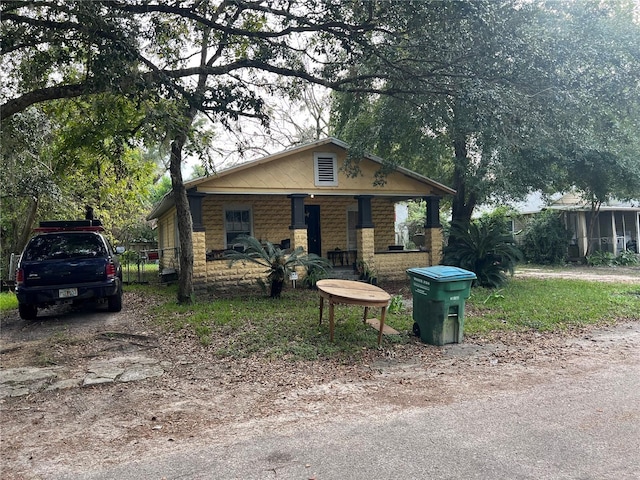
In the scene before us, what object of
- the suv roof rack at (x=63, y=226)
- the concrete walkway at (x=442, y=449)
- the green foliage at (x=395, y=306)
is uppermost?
the suv roof rack at (x=63, y=226)

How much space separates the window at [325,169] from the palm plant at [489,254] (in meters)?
4.36

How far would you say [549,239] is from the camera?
2189cm

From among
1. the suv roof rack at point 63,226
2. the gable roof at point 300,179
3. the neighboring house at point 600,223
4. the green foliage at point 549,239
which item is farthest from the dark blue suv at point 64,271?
the neighboring house at point 600,223

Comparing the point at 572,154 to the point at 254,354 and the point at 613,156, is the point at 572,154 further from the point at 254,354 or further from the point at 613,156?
the point at 254,354

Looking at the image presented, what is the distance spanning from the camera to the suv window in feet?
28.9

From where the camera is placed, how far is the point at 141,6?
682 cm

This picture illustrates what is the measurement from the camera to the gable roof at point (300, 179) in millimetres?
12625

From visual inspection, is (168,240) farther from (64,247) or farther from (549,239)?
(549,239)

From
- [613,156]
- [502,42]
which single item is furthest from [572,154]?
[502,42]

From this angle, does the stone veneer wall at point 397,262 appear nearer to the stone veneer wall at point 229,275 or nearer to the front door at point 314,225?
the front door at point 314,225

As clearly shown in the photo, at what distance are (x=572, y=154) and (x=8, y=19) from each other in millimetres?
13174

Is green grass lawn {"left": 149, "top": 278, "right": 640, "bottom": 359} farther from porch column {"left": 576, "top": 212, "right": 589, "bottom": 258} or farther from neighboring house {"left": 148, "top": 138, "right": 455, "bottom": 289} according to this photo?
porch column {"left": 576, "top": 212, "right": 589, "bottom": 258}

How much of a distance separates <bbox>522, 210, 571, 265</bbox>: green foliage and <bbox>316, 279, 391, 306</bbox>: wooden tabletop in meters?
17.7

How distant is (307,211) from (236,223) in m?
2.74
